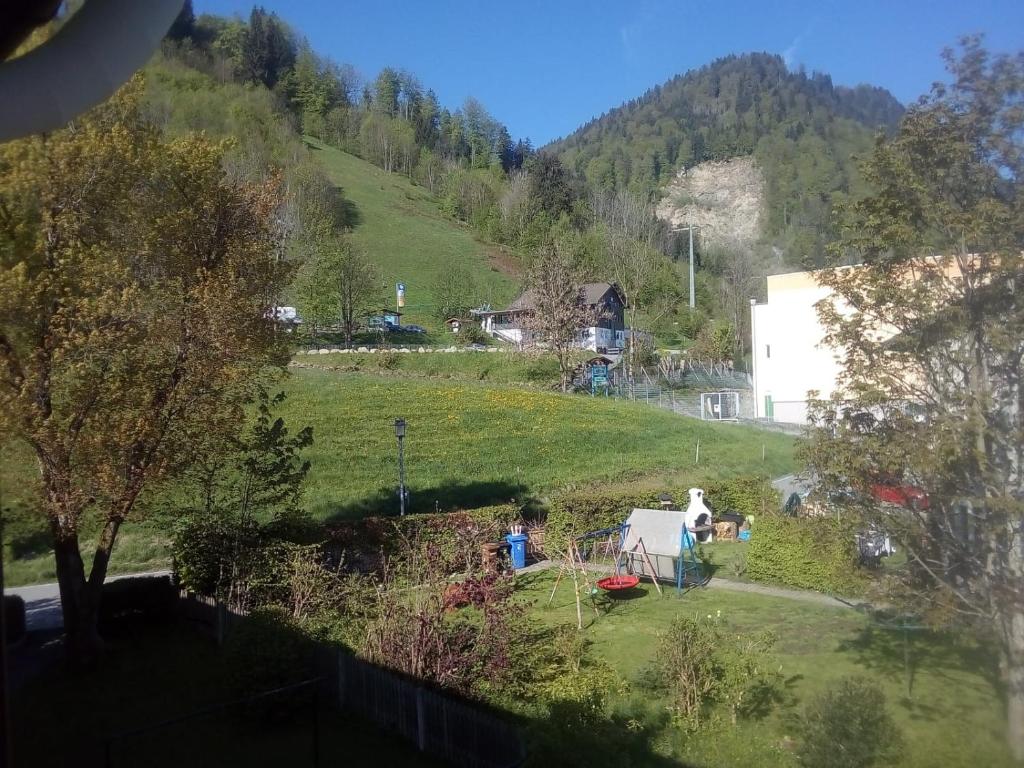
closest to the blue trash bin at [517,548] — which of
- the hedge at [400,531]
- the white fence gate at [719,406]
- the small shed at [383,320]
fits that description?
the hedge at [400,531]

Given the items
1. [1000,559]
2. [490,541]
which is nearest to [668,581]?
[490,541]

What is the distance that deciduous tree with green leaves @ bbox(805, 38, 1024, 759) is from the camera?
4719 millimetres

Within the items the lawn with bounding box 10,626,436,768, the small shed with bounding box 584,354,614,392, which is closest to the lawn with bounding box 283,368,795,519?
the small shed with bounding box 584,354,614,392

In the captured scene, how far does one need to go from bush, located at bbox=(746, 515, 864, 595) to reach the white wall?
3.51 ft

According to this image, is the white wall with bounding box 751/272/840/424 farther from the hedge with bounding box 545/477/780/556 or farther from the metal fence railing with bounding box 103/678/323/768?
the hedge with bounding box 545/477/780/556

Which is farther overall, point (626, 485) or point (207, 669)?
point (626, 485)

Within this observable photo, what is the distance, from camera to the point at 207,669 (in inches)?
348

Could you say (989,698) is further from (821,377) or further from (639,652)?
(639,652)

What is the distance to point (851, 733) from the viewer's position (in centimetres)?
494

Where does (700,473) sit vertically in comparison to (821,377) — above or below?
below

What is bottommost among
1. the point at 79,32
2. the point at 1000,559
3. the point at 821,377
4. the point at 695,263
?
the point at 1000,559

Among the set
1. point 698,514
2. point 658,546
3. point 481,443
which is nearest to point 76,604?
point 658,546

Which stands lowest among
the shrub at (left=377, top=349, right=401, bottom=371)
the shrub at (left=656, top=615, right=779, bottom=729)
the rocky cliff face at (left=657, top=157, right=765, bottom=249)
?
the shrub at (left=656, top=615, right=779, bottom=729)

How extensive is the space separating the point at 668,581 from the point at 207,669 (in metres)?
7.17
